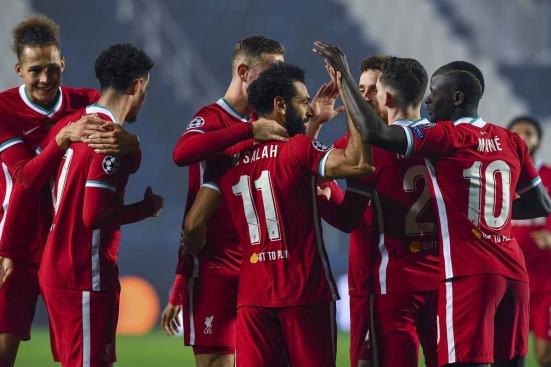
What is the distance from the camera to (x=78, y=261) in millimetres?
4629

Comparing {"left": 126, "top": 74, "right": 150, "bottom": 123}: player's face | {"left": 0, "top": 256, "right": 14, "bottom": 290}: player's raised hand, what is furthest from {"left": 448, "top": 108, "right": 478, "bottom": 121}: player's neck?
{"left": 0, "top": 256, "right": 14, "bottom": 290}: player's raised hand

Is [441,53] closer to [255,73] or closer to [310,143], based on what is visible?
[255,73]

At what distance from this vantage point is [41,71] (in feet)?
17.1

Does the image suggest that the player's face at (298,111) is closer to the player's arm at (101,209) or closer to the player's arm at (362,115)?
the player's arm at (362,115)

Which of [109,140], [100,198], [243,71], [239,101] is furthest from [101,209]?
[243,71]

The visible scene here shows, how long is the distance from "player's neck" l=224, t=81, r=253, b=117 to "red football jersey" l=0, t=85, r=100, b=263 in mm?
867

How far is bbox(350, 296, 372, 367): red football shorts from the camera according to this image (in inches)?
199

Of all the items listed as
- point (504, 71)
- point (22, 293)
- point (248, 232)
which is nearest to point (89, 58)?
point (504, 71)

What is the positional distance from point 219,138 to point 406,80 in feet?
3.21

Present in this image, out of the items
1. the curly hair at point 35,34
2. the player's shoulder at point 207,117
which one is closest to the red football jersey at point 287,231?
the player's shoulder at point 207,117

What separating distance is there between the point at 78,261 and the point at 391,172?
157 cm

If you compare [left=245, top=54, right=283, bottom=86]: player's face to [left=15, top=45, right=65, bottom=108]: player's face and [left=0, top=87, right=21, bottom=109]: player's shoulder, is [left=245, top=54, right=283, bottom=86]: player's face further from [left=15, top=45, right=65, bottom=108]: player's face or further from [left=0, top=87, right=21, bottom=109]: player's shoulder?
[left=0, top=87, right=21, bottom=109]: player's shoulder

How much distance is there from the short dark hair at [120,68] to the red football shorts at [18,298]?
1.18 m

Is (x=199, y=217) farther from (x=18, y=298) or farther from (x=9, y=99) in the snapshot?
(x=9, y=99)
